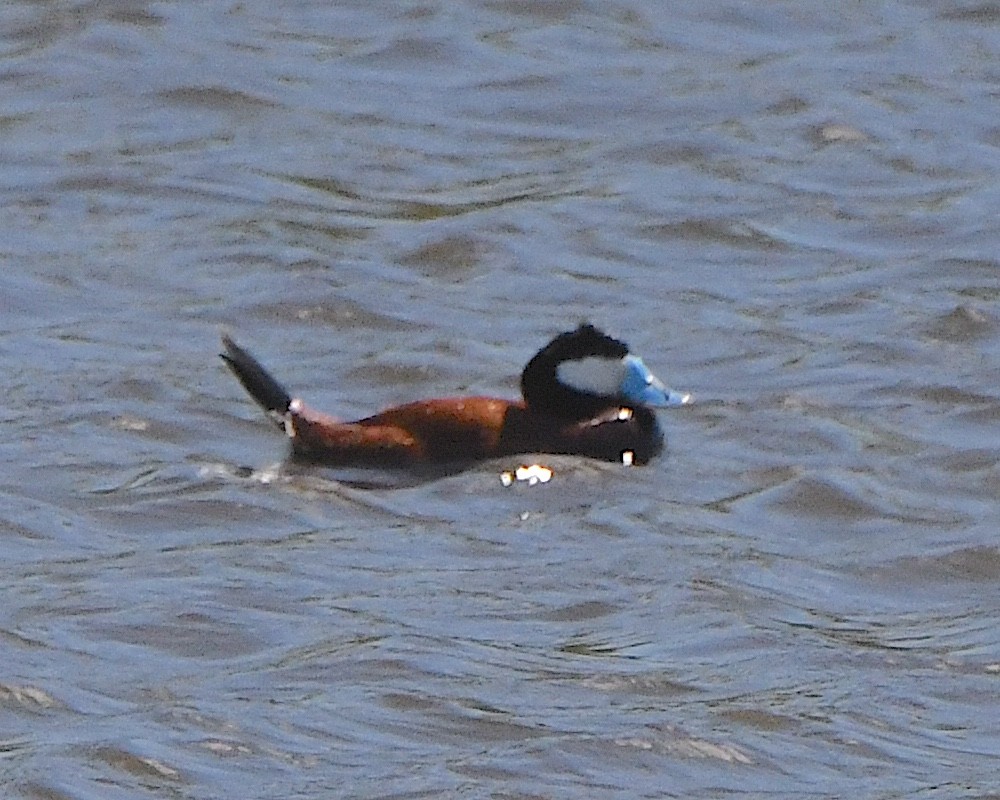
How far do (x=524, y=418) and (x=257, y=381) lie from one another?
782 mm

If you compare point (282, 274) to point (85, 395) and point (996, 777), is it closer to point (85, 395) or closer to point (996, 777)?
point (85, 395)

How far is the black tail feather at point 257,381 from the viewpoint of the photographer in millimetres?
8898

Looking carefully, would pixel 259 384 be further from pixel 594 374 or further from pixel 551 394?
pixel 594 374

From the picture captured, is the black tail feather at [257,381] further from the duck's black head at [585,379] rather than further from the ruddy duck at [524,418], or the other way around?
the duck's black head at [585,379]

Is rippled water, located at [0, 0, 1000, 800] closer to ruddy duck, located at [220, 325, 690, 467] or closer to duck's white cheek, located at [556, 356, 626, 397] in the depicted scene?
ruddy duck, located at [220, 325, 690, 467]

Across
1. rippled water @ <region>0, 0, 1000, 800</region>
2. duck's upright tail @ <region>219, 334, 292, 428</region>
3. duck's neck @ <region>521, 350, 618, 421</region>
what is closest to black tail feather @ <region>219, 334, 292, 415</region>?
duck's upright tail @ <region>219, 334, 292, 428</region>

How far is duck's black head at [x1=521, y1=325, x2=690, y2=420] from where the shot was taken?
30.0ft

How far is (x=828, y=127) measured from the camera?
42.2 ft

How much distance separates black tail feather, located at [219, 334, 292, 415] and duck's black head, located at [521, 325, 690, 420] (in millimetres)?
756

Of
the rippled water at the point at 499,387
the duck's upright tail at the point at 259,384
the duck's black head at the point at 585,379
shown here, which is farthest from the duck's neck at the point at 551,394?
the duck's upright tail at the point at 259,384

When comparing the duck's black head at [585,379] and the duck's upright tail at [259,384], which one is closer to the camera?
the duck's upright tail at [259,384]

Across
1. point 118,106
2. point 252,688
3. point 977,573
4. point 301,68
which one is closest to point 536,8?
point 301,68

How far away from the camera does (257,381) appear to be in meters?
8.95

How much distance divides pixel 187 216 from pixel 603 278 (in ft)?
5.50
